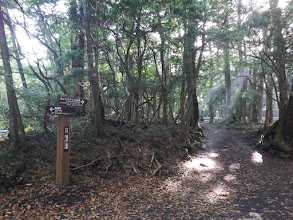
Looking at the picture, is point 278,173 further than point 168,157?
No

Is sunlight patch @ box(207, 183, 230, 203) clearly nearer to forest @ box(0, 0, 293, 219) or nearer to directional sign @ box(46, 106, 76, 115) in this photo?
forest @ box(0, 0, 293, 219)

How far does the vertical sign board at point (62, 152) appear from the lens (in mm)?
5547

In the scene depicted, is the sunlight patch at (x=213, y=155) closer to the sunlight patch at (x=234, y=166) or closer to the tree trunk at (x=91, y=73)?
the sunlight patch at (x=234, y=166)

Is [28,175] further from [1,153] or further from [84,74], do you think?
[84,74]

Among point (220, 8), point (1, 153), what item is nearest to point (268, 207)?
point (1, 153)

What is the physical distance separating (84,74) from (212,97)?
21305 mm

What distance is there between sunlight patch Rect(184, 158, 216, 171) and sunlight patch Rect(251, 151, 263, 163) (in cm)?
207

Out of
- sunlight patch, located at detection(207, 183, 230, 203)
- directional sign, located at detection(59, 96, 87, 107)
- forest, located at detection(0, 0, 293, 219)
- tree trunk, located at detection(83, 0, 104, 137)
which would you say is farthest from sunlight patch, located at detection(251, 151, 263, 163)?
directional sign, located at detection(59, 96, 87, 107)

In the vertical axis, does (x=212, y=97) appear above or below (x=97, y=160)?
above

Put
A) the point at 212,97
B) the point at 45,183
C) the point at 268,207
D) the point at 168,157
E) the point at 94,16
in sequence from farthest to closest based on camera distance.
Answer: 1. the point at 212,97
2. the point at 168,157
3. the point at 94,16
4. the point at 45,183
5. the point at 268,207

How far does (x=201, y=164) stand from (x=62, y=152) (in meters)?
6.37

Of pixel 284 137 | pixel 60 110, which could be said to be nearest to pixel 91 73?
pixel 60 110

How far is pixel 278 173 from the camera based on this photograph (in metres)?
7.70

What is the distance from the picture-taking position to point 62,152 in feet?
18.2
